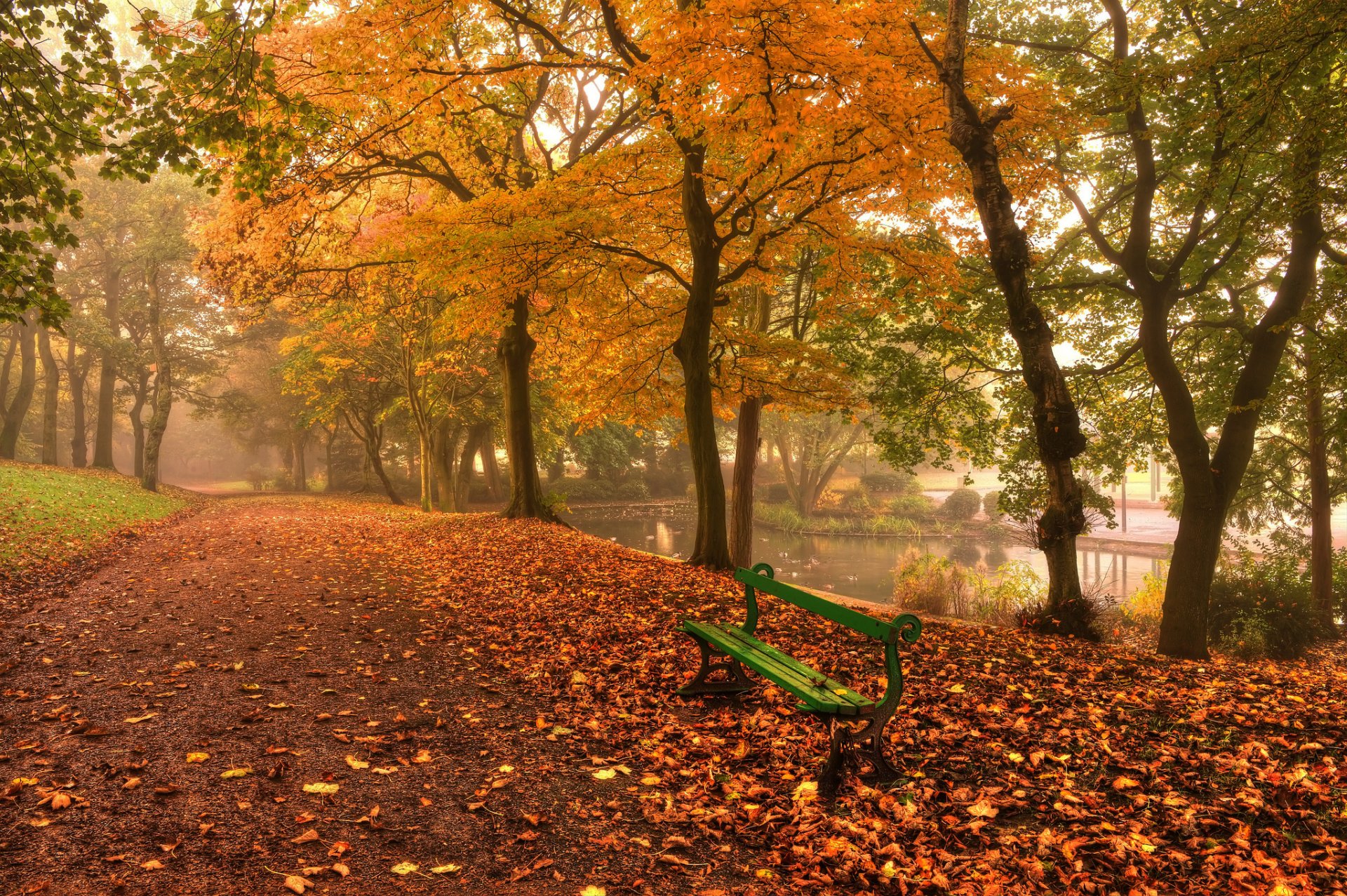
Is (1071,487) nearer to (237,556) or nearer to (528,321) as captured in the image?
(237,556)

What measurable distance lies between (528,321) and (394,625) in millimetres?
11751

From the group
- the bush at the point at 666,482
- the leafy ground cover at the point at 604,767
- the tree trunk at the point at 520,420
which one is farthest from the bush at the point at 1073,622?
the bush at the point at 666,482

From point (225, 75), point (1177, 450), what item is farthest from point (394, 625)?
point (1177, 450)

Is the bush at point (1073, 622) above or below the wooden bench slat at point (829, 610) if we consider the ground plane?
below

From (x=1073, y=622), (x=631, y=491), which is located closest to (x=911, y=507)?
(x=631, y=491)

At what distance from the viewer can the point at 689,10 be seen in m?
7.74

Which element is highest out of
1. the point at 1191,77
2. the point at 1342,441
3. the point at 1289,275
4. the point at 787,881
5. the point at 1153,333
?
the point at 1191,77

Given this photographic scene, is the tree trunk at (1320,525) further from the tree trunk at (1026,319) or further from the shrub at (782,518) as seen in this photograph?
the shrub at (782,518)

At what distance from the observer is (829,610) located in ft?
14.7

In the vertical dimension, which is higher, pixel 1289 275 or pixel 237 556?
pixel 1289 275

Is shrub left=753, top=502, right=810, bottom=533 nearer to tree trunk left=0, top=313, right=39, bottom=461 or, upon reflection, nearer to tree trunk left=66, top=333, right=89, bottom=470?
tree trunk left=0, top=313, right=39, bottom=461

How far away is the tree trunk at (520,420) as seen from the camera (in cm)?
1647

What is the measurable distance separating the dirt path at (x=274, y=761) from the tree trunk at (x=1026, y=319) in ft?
20.9

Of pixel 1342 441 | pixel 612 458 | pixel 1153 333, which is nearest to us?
pixel 1342 441
